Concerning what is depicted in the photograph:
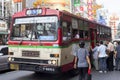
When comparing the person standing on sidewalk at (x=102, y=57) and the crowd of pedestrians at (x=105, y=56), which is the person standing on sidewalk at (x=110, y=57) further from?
the person standing on sidewalk at (x=102, y=57)

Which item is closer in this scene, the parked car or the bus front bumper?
the bus front bumper

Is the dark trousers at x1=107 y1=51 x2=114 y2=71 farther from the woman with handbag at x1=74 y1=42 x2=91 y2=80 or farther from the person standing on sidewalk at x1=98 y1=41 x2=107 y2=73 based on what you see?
the woman with handbag at x1=74 y1=42 x2=91 y2=80

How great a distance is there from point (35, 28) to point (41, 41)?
2.20 feet

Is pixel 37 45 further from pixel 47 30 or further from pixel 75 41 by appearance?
pixel 75 41

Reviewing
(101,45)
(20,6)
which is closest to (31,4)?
(20,6)

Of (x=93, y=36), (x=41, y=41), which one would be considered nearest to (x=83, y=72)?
(x=41, y=41)

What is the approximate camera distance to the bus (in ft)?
39.5

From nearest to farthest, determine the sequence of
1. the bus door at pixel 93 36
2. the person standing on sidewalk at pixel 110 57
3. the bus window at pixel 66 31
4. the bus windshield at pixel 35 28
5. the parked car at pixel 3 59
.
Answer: the bus windshield at pixel 35 28 → the bus window at pixel 66 31 → the parked car at pixel 3 59 → the person standing on sidewalk at pixel 110 57 → the bus door at pixel 93 36

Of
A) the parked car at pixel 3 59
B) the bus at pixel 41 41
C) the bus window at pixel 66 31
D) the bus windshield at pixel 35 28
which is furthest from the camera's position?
the parked car at pixel 3 59

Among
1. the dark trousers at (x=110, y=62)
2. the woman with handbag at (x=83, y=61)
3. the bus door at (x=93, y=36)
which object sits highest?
the bus door at (x=93, y=36)

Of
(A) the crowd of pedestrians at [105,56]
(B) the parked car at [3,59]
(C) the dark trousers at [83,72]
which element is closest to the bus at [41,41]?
(C) the dark trousers at [83,72]

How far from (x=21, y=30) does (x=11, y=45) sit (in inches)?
29.9

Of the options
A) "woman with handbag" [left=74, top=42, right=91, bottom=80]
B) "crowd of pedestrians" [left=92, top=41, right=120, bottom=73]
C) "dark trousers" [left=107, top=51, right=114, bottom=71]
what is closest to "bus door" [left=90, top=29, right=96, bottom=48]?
"crowd of pedestrians" [left=92, top=41, right=120, bottom=73]

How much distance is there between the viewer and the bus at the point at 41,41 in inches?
474
